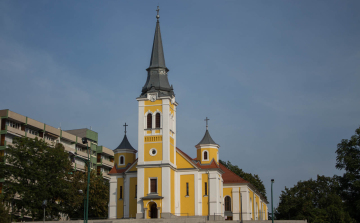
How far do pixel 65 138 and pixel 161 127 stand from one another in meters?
37.5

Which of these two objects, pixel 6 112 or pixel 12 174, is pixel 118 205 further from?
pixel 6 112

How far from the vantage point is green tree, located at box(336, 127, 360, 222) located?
57406mm

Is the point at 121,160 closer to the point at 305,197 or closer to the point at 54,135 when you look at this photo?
the point at 305,197

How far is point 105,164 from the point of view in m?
100

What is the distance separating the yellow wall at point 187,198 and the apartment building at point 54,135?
14021 mm

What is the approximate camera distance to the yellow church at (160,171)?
2247 inches

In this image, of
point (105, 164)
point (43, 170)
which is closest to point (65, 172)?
point (43, 170)

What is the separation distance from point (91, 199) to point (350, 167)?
107 feet

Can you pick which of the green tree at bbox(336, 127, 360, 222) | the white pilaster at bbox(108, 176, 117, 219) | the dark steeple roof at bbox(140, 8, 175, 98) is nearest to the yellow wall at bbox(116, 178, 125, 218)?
the white pilaster at bbox(108, 176, 117, 219)

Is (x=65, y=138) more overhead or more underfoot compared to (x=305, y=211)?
more overhead

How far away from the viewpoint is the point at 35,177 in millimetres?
57562

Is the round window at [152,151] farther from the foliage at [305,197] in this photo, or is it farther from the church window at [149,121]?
the foliage at [305,197]

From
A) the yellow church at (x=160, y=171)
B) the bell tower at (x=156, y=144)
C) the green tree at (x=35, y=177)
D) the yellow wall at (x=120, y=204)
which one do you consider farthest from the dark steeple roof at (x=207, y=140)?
the green tree at (x=35, y=177)

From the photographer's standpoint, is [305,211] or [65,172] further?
[305,211]
